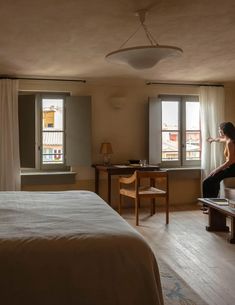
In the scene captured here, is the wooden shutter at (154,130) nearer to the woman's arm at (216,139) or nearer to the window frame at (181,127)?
the window frame at (181,127)

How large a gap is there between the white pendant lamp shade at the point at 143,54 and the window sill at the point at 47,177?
296cm

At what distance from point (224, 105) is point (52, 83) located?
2962 mm

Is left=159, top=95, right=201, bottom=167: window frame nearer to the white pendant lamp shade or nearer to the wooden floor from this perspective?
the wooden floor

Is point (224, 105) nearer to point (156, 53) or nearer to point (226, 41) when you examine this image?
point (226, 41)

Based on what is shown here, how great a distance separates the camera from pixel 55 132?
5797 millimetres

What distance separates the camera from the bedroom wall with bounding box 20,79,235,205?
583 cm

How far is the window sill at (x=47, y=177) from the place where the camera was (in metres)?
5.50

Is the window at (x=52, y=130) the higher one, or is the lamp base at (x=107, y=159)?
the window at (x=52, y=130)

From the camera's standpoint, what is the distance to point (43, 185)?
5.64 m

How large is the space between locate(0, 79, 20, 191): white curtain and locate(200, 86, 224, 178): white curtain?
305 centimetres

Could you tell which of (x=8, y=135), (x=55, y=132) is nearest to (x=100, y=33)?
(x=8, y=135)

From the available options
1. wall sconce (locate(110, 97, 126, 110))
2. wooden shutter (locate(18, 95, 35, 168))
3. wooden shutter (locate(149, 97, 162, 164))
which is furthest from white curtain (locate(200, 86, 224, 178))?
wooden shutter (locate(18, 95, 35, 168))

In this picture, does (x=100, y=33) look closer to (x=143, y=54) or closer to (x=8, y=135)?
(x=143, y=54)

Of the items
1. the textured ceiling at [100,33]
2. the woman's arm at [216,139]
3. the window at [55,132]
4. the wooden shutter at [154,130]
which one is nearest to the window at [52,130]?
the window at [55,132]
